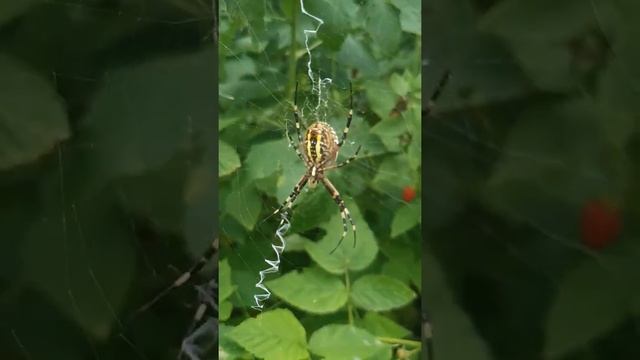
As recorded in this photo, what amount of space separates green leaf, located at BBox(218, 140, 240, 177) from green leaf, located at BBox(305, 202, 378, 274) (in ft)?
0.58

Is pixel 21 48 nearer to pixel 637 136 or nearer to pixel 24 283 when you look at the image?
pixel 24 283

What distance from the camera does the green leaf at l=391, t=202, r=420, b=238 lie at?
123cm

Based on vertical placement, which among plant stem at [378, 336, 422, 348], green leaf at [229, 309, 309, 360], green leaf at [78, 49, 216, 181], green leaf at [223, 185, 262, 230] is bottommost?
green leaf at [229, 309, 309, 360]

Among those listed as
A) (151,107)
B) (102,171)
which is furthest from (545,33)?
(102,171)

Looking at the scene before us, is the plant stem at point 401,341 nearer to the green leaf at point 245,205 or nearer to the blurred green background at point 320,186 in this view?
the blurred green background at point 320,186

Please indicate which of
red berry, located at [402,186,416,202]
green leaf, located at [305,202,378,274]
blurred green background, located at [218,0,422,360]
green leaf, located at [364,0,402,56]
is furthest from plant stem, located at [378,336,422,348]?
green leaf, located at [364,0,402,56]

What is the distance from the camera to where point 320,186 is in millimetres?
1238

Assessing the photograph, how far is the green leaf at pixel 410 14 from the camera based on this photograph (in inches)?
47.5

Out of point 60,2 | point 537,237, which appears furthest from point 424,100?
point 60,2

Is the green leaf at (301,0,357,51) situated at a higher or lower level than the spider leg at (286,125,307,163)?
higher

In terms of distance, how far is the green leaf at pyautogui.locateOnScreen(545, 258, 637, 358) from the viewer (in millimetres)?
1195

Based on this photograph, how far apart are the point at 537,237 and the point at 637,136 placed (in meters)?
0.22

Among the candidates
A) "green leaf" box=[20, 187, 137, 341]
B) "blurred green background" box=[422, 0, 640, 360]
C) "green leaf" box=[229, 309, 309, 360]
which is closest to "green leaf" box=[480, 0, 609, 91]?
"blurred green background" box=[422, 0, 640, 360]

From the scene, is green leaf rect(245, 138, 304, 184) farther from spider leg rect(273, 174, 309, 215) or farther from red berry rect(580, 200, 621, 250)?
red berry rect(580, 200, 621, 250)
